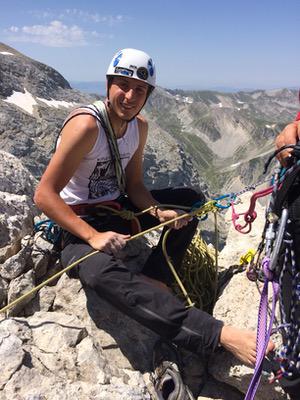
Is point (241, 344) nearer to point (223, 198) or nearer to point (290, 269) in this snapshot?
point (290, 269)

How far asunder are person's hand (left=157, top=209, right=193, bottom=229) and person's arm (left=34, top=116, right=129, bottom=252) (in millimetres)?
710

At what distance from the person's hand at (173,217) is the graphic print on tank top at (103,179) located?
66 cm

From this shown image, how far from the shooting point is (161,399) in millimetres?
3596

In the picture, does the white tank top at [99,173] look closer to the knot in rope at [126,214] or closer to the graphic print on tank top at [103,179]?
the graphic print on tank top at [103,179]

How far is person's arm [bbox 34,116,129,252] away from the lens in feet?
13.1

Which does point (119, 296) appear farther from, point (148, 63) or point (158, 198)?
point (148, 63)

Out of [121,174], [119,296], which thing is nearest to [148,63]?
[121,174]

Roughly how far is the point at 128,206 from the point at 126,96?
57.7 inches

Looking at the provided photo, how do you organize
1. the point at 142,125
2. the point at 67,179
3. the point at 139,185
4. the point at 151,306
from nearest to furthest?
1. the point at 151,306
2. the point at 67,179
3. the point at 142,125
4. the point at 139,185

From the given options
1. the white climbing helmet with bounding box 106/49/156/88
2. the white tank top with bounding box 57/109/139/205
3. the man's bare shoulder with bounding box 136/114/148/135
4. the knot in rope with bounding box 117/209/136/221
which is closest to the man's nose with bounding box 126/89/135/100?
the white climbing helmet with bounding box 106/49/156/88

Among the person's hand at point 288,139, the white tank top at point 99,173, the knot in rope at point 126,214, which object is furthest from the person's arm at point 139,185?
the person's hand at point 288,139

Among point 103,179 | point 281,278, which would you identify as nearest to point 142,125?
point 103,179

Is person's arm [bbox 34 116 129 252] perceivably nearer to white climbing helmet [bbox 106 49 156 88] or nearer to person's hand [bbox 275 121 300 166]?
white climbing helmet [bbox 106 49 156 88]

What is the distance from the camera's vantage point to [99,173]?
15.2 feet
